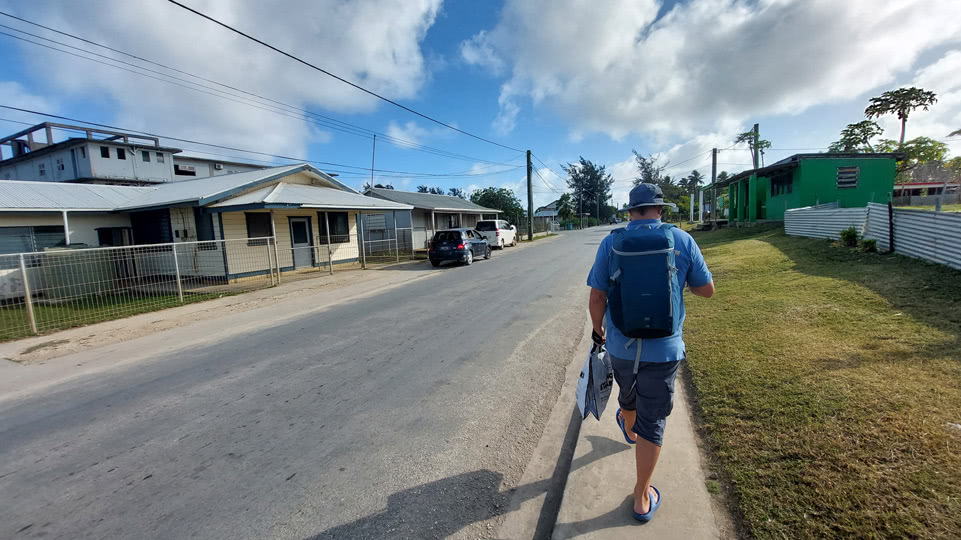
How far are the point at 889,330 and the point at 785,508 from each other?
3.69m

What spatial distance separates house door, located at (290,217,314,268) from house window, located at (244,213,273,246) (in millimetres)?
992

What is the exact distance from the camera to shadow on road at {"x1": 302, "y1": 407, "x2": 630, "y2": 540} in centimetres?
234

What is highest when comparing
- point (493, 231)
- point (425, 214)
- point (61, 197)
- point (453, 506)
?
point (61, 197)

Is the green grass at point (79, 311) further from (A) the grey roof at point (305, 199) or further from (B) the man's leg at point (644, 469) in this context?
(B) the man's leg at point (644, 469)

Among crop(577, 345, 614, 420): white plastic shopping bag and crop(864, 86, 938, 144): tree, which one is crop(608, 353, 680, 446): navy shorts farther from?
crop(864, 86, 938, 144): tree

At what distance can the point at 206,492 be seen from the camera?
9.05 feet

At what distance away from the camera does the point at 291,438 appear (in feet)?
11.2

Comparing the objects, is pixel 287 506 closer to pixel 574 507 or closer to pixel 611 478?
pixel 574 507

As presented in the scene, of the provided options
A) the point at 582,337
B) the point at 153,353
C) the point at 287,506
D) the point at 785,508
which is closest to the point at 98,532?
the point at 287,506

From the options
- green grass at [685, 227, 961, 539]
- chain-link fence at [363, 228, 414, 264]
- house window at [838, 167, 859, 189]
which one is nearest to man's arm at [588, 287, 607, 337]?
green grass at [685, 227, 961, 539]

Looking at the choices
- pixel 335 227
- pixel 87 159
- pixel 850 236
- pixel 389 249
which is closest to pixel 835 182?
pixel 850 236

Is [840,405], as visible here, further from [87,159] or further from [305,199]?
[87,159]

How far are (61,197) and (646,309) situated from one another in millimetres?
20986

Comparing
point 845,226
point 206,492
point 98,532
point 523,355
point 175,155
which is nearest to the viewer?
point 98,532
